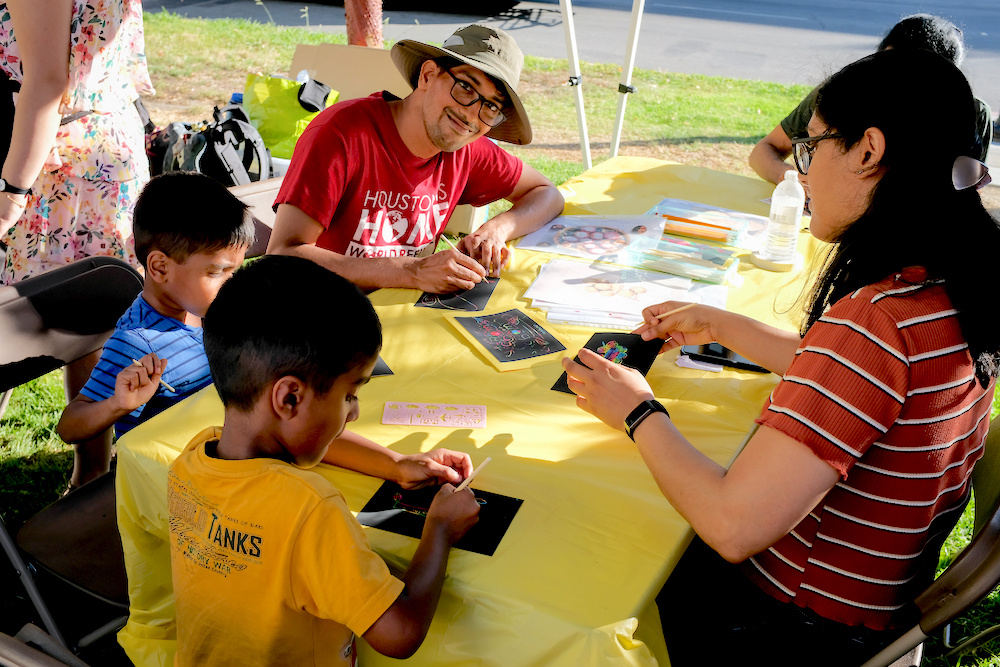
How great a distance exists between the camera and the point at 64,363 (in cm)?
192

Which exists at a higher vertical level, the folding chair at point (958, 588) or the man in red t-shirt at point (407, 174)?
the man in red t-shirt at point (407, 174)

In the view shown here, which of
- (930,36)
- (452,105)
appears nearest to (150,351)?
(452,105)

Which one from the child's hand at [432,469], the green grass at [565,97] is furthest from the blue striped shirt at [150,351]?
the green grass at [565,97]

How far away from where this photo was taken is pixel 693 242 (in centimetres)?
254

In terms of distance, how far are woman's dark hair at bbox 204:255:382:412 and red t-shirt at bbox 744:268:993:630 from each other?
2.14 feet

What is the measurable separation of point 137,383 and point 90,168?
104cm

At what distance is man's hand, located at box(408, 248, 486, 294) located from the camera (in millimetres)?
2109

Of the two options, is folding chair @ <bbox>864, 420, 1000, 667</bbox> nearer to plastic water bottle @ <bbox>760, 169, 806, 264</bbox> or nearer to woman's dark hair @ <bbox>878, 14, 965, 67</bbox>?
plastic water bottle @ <bbox>760, 169, 806, 264</bbox>

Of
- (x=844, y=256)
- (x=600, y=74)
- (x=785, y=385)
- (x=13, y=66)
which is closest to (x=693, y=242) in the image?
(x=844, y=256)

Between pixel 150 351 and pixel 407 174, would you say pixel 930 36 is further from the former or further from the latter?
pixel 150 351

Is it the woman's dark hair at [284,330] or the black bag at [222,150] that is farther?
the black bag at [222,150]

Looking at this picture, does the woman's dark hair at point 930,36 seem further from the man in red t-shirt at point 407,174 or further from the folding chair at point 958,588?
the folding chair at point 958,588

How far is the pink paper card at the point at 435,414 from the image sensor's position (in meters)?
1.56

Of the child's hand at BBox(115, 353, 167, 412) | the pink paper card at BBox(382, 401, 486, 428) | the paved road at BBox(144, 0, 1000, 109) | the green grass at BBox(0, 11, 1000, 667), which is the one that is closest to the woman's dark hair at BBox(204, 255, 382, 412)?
the pink paper card at BBox(382, 401, 486, 428)
